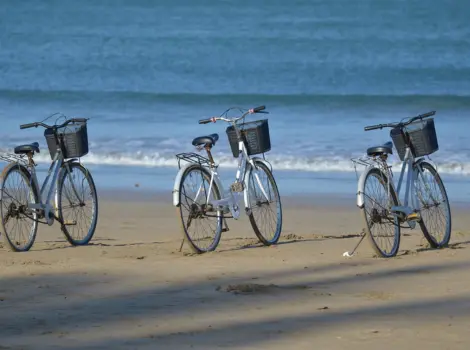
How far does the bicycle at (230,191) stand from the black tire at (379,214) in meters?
0.95

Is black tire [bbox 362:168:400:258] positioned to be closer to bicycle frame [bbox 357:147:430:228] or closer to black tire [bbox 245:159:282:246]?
bicycle frame [bbox 357:147:430:228]

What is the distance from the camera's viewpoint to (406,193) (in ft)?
27.3

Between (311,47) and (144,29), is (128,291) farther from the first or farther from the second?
(144,29)

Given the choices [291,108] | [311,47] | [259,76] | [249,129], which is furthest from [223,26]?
[249,129]

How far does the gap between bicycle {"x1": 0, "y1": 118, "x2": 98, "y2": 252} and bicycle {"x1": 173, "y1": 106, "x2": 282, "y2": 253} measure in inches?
33.5

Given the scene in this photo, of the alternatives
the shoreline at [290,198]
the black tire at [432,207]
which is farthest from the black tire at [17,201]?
the shoreline at [290,198]

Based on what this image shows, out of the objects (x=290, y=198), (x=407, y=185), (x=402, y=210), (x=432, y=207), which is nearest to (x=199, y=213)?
(x=402, y=210)

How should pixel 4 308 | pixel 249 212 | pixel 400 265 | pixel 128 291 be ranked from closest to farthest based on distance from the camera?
pixel 4 308, pixel 128 291, pixel 400 265, pixel 249 212

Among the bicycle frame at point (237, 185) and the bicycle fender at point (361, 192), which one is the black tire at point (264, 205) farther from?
the bicycle fender at point (361, 192)

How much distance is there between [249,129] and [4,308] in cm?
295

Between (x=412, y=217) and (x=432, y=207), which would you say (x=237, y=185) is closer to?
(x=412, y=217)

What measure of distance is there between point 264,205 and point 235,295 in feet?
7.26

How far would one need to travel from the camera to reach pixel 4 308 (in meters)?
6.17

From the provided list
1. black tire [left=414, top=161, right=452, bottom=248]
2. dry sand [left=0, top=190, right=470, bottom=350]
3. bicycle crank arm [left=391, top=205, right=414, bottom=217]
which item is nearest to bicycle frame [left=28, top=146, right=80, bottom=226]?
dry sand [left=0, top=190, right=470, bottom=350]
